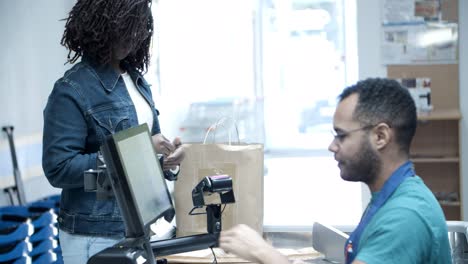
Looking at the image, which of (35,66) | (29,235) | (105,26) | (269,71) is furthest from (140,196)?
(269,71)

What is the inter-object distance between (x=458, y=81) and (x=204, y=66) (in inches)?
170

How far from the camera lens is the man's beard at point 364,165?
1495mm

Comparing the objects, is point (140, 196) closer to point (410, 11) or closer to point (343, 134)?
point (343, 134)

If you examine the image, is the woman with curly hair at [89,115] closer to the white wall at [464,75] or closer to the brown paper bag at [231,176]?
the brown paper bag at [231,176]

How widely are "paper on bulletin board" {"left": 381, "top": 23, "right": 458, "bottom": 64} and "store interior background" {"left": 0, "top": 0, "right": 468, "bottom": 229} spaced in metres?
0.06

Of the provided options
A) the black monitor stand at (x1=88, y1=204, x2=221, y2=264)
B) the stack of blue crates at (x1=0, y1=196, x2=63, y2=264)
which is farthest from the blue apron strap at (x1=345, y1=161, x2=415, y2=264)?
the stack of blue crates at (x1=0, y1=196, x2=63, y2=264)

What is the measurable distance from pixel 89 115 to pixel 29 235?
5.72ft

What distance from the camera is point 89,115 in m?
1.99

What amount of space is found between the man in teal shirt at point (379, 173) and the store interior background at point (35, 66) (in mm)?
3305

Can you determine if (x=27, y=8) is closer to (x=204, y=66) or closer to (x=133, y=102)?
(x=133, y=102)

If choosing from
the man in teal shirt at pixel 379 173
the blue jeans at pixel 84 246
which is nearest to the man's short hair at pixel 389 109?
the man in teal shirt at pixel 379 173

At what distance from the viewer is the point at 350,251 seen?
156 centimetres

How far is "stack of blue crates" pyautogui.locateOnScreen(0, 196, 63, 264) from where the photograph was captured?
11.1 ft

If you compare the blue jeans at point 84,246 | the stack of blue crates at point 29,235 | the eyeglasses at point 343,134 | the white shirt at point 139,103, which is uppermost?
the white shirt at point 139,103
